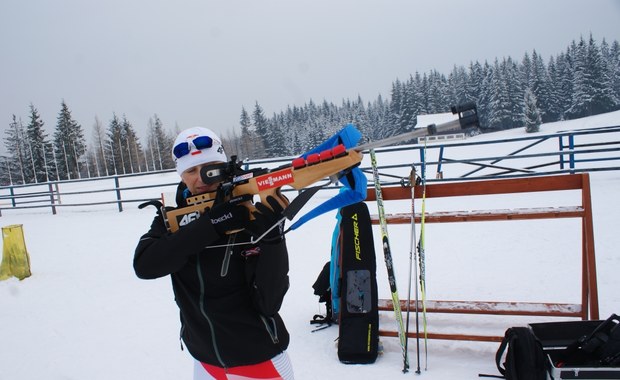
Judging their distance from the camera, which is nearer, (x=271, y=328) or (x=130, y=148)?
(x=271, y=328)

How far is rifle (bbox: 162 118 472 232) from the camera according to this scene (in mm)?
1519

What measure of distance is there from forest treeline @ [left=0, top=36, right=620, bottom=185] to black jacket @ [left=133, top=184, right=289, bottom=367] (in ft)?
149

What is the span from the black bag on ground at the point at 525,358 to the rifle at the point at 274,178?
1.70 metres

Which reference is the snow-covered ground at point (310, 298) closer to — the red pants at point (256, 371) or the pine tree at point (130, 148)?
the red pants at point (256, 371)

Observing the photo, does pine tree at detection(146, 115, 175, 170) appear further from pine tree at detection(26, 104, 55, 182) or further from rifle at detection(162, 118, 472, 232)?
rifle at detection(162, 118, 472, 232)

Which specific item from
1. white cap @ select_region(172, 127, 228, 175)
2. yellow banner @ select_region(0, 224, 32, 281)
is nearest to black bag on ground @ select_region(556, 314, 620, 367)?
white cap @ select_region(172, 127, 228, 175)

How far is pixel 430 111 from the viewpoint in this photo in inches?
1937

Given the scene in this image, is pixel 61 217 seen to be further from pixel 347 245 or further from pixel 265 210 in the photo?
pixel 265 210

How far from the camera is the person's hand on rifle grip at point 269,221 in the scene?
4.86 feet

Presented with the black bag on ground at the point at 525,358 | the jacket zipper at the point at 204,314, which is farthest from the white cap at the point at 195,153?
the black bag on ground at the point at 525,358

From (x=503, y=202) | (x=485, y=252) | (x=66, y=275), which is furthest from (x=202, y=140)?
(x=503, y=202)

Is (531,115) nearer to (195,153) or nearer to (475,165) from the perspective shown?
(475,165)

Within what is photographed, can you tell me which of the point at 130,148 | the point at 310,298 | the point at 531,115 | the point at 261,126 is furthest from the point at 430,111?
the point at 310,298

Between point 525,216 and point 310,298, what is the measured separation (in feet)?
7.76
